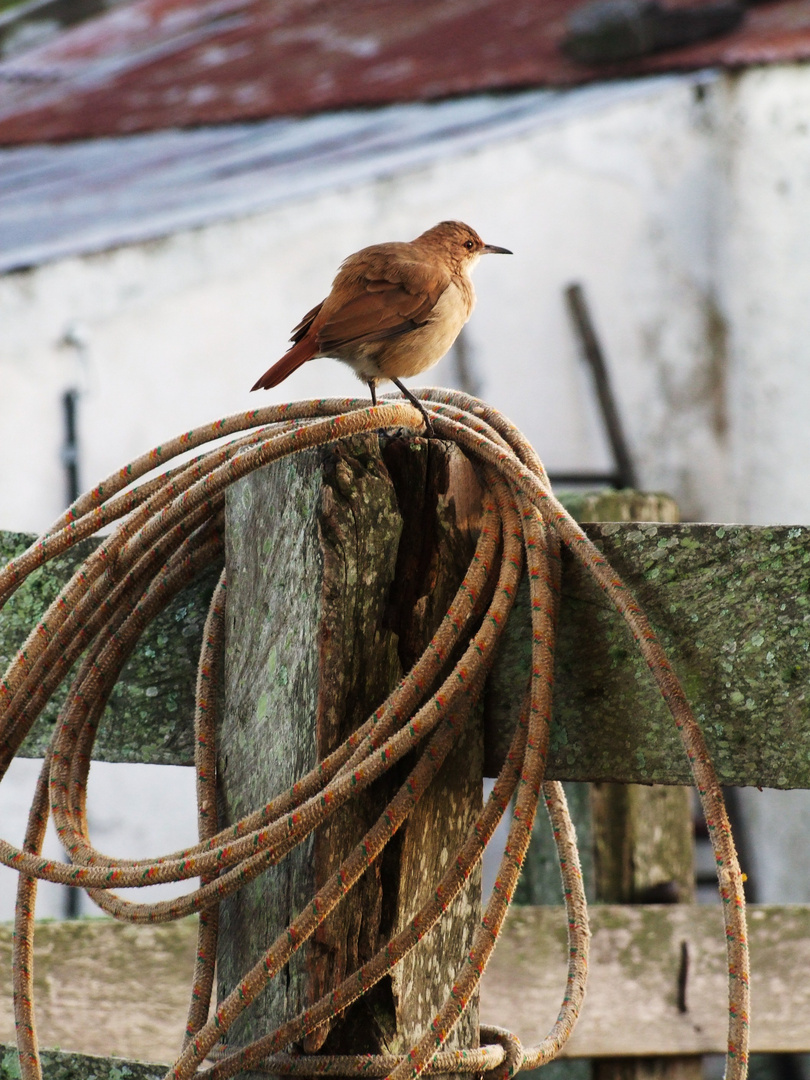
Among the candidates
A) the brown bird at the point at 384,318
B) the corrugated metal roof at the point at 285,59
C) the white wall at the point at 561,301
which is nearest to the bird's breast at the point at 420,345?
the brown bird at the point at 384,318

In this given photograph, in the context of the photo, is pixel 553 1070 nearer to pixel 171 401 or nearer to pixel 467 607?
pixel 467 607

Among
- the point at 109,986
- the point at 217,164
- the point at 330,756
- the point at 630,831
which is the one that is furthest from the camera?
the point at 217,164

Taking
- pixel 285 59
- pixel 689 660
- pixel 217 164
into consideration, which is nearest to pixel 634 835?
pixel 689 660

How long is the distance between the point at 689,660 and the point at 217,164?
3.88 m

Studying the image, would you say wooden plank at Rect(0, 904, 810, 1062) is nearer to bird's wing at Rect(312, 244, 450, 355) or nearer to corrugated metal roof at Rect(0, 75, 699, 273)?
bird's wing at Rect(312, 244, 450, 355)

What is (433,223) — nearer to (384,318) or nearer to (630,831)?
(630,831)

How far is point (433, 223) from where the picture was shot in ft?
14.7

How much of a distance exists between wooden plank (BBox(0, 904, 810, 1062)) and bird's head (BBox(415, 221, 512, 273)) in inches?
42.0

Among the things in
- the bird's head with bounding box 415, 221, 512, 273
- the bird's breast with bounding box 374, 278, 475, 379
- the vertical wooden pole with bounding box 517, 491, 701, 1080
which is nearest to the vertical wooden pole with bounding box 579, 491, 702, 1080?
the vertical wooden pole with bounding box 517, 491, 701, 1080

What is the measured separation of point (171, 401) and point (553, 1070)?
264 cm

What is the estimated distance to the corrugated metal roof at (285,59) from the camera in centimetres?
456

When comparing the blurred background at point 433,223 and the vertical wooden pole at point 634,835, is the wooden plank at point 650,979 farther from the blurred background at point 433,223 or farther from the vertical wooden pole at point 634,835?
the blurred background at point 433,223

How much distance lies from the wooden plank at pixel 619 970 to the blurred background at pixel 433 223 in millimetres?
2214

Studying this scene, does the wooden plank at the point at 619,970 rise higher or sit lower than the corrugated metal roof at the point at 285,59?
lower
